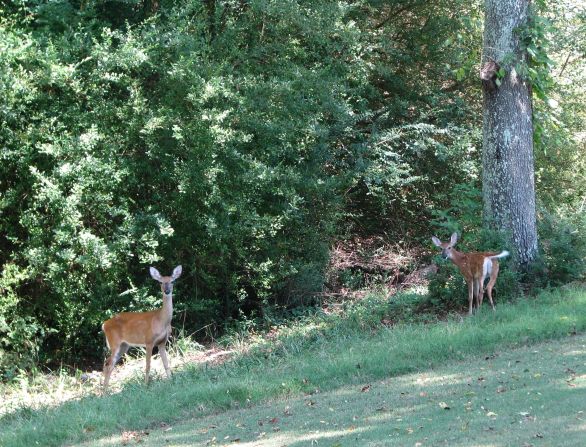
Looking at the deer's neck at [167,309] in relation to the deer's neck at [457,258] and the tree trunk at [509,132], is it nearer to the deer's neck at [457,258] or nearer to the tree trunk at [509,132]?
the deer's neck at [457,258]

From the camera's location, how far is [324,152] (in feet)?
60.2

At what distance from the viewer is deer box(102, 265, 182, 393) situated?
12.8 metres

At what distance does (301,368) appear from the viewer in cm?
1105

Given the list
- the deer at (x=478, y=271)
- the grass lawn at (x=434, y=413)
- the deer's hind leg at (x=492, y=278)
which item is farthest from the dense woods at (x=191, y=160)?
the grass lawn at (x=434, y=413)

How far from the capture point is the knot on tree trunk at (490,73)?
50.2 ft

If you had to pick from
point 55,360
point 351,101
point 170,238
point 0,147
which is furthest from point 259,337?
point 351,101

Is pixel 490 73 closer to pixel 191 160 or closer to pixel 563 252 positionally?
pixel 563 252

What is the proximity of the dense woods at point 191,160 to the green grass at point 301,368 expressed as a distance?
2.51 metres

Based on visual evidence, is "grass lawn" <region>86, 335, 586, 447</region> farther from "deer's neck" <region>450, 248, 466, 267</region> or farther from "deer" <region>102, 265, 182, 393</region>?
"deer's neck" <region>450, 248, 466, 267</region>

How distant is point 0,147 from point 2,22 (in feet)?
8.23

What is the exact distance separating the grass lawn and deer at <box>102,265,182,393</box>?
3.57 meters

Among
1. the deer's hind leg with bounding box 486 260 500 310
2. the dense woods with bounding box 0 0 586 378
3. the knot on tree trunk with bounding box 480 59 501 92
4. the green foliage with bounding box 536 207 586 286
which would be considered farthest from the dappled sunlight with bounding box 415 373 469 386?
the knot on tree trunk with bounding box 480 59 501 92

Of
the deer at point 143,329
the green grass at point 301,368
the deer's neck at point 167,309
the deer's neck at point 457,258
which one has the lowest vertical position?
the green grass at point 301,368

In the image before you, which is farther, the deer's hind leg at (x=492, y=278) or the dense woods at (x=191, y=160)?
the dense woods at (x=191, y=160)
